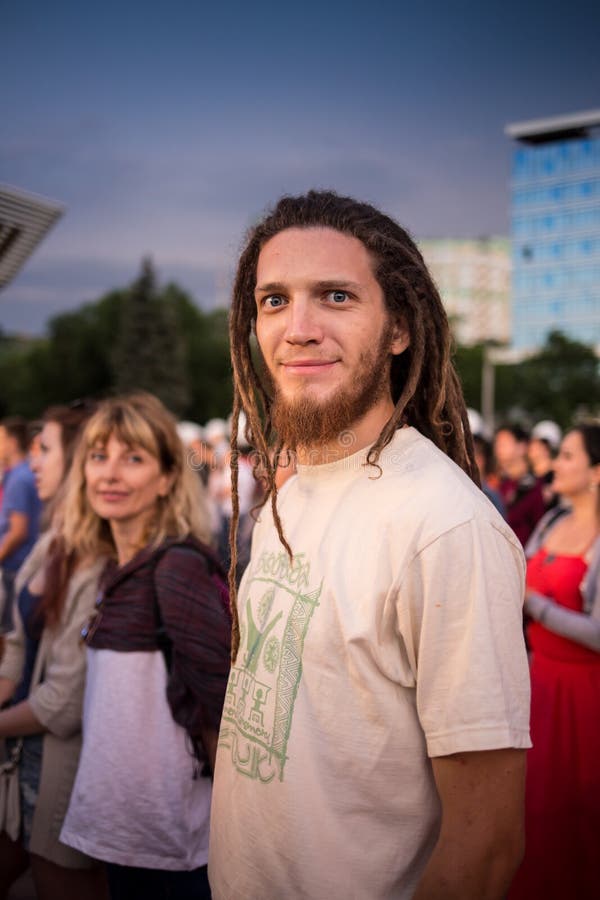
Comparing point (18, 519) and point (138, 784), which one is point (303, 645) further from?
point (18, 519)

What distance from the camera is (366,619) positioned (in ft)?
4.69

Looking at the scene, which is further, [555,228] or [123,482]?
[555,228]

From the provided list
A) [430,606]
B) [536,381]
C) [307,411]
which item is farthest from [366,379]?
[536,381]

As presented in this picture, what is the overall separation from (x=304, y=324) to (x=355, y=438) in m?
0.25

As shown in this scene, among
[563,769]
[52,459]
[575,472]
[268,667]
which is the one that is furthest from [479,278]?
[268,667]

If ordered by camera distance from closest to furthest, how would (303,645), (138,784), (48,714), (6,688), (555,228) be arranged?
(303,645) < (138,784) < (48,714) < (6,688) < (555,228)

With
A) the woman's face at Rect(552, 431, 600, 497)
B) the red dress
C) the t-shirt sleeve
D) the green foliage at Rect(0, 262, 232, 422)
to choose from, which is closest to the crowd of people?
the t-shirt sleeve

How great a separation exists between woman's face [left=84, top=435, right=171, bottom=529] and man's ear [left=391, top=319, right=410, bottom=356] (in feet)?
4.59

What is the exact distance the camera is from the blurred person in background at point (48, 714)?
8.64ft

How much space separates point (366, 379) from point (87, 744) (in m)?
1.57

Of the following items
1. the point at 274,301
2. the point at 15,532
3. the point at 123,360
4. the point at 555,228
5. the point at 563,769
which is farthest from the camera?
the point at 555,228

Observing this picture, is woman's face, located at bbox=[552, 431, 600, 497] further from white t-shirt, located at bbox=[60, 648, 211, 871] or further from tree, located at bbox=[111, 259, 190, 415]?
tree, located at bbox=[111, 259, 190, 415]

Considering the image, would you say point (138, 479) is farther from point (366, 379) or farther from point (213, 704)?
point (366, 379)

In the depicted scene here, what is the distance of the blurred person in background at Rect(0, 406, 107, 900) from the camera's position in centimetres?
263
